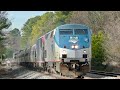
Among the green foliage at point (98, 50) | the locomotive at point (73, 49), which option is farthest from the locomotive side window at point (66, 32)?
the green foliage at point (98, 50)

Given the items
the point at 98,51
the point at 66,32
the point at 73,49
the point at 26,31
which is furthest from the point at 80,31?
the point at 26,31

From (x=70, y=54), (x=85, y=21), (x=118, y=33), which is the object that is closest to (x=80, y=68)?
(x=70, y=54)

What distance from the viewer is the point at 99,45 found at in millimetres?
39688

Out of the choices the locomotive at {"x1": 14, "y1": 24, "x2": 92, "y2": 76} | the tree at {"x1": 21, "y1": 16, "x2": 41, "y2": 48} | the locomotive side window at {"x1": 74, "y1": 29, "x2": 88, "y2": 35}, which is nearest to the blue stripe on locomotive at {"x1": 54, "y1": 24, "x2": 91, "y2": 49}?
the locomotive at {"x1": 14, "y1": 24, "x2": 92, "y2": 76}

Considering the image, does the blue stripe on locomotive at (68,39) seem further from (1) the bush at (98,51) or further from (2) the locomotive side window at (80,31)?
(1) the bush at (98,51)

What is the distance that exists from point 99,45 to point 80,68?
709 inches

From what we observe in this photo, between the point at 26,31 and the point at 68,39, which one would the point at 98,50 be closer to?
the point at 68,39

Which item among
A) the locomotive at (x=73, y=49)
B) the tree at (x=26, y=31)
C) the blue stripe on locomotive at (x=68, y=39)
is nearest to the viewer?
the locomotive at (x=73, y=49)

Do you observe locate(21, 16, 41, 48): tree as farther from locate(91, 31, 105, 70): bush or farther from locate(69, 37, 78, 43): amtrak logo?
locate(69, 37, 78, 43): amtrak logo
